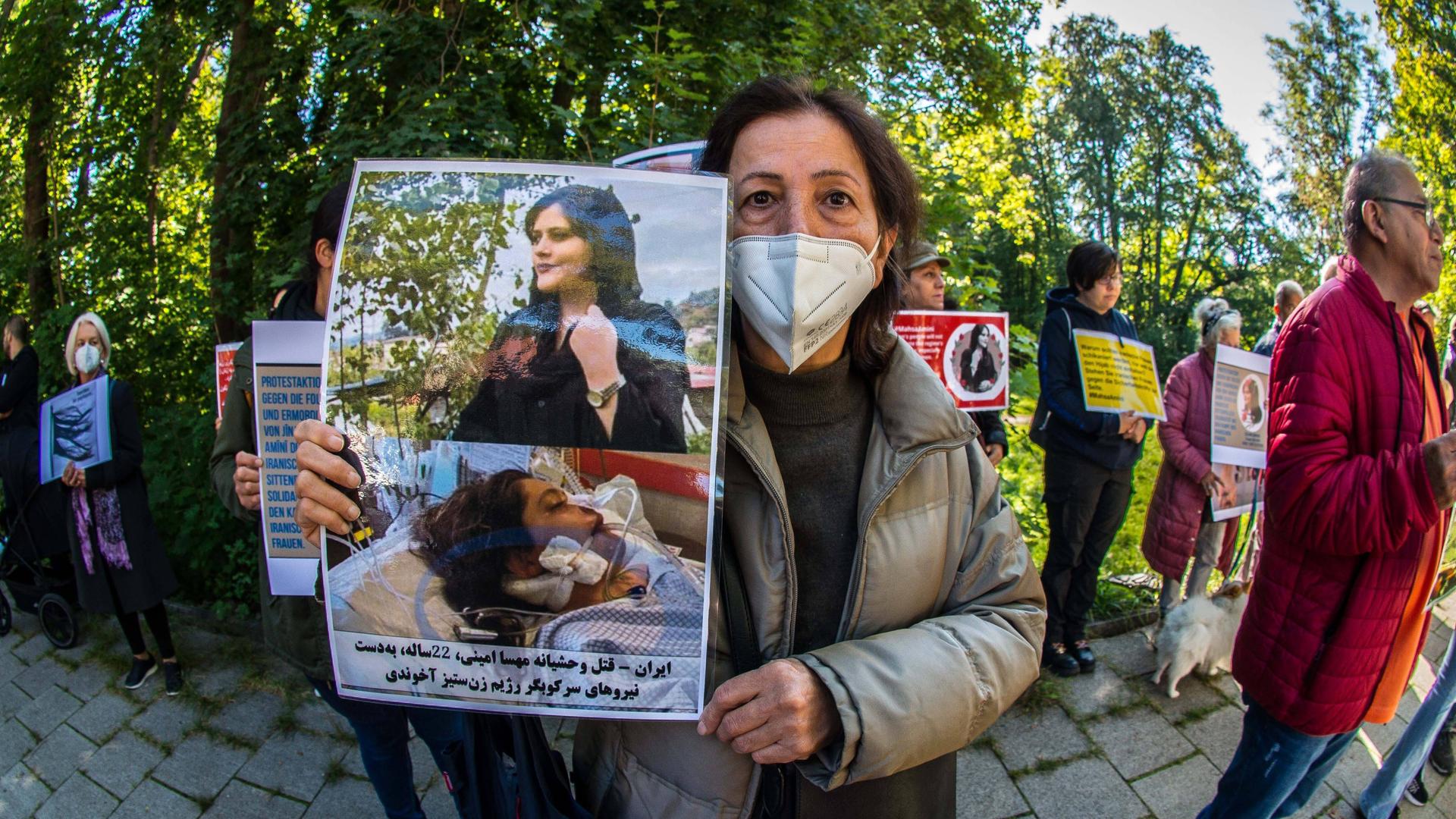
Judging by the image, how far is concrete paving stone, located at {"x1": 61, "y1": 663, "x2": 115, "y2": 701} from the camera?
4387 mm

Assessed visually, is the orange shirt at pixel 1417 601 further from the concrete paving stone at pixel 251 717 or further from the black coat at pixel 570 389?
the concrete paving stone at pixel 251 717

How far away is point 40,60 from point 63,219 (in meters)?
1.18

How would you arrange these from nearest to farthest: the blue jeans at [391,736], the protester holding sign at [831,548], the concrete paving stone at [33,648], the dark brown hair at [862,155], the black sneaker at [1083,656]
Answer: the protester holding sign at [831,548] → the dark brown hair at [862,155] → the blue jeans at [391,736] → the black sneaker at [1083,656] → the concrete paving stone at [33,648]

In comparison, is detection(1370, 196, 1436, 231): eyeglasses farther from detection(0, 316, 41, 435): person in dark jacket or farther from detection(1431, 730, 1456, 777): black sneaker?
detection(0, 316, 41, 435): person in dark jacket

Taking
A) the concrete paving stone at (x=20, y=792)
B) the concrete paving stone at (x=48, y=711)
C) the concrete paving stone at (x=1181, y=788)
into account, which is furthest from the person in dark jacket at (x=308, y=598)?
the concrete paving stone at (x=1181, y=788)

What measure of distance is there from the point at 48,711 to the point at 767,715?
492 centimetres

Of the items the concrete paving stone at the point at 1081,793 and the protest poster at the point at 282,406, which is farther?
the concrete paving stone at the point at 1081,793

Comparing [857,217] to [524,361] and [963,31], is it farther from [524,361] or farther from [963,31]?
[963,31]

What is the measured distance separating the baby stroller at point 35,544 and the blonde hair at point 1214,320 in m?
6.63

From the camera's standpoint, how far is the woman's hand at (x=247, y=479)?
2111 mm

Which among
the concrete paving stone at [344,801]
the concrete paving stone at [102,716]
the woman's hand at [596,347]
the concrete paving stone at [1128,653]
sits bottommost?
the concrete paving stone at [102,716]

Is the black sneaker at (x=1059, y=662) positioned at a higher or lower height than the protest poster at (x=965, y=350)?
lower

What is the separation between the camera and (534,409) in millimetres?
1049

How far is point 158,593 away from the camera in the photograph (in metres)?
4.38
